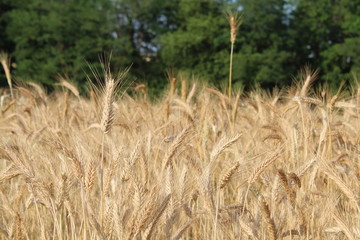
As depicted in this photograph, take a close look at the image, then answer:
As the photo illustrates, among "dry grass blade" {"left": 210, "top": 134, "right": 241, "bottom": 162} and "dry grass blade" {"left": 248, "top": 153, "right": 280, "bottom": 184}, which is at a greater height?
"dry grass blade" {"left": 210, "top": 134, "right": 241, "bottom": 162}

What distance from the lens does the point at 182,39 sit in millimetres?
28172

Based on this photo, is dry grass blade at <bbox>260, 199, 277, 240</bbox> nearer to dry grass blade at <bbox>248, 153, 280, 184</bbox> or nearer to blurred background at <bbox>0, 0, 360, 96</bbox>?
dry grass blade at <bbox>248, 153, 280, 184</bbox>

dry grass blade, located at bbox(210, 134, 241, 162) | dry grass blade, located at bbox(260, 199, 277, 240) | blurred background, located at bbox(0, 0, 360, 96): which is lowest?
blurred background, located at bbox(0, 0, 360, 96)

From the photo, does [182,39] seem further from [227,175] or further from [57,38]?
[227,175]

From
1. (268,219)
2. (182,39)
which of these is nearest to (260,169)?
(268,219)

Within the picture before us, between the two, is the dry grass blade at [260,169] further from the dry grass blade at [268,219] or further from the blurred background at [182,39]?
the blurred background at [182,39]

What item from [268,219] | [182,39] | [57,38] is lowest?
[182,39]

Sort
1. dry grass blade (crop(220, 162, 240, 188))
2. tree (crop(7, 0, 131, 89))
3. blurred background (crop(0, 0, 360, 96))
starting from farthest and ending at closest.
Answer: blurred background (crop(0, 0, 360, 96)), tree (crop(7, 0, 131, 89)), dry grass blade (crop(220, 162, 240, 188))

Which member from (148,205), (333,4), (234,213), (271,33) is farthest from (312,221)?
(333,4)

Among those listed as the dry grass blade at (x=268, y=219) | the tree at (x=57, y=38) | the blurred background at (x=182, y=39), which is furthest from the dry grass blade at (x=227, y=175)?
the blurred background at (x=182, y=39)

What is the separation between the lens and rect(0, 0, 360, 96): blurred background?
2539cm

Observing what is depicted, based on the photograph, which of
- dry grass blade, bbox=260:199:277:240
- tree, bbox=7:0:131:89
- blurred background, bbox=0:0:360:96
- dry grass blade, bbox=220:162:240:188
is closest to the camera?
dry grass blade, bbox=260:199:277:240

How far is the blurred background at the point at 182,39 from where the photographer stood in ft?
83.3

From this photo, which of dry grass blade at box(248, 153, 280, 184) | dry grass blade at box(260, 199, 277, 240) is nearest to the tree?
dry grass blade at box(248, 153, 280, 184)
